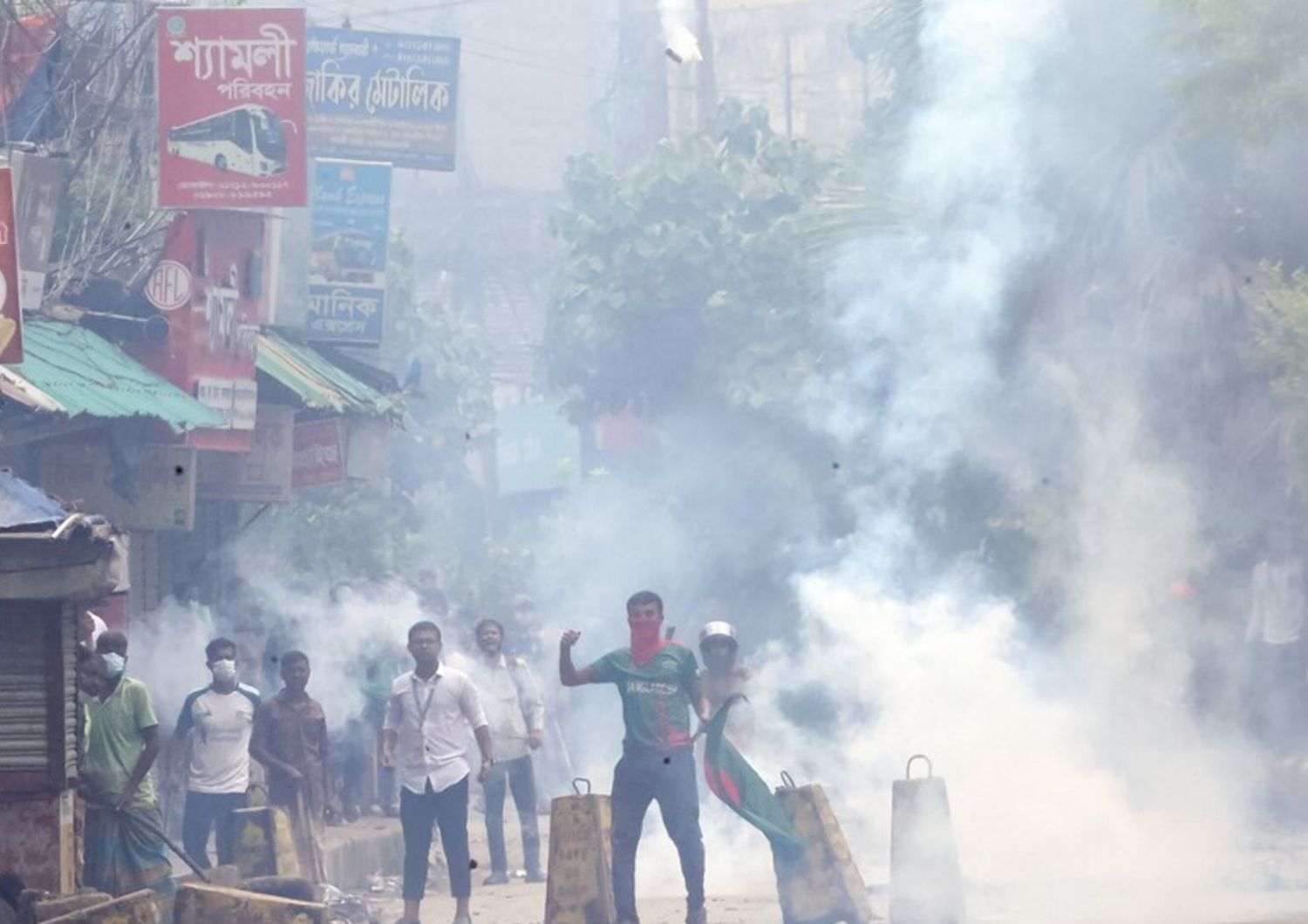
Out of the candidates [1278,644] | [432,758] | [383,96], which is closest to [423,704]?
[432,758]

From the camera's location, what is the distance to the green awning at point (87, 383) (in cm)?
1258

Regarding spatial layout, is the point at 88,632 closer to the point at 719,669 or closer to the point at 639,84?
the point at 719,669

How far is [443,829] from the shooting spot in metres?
11.1

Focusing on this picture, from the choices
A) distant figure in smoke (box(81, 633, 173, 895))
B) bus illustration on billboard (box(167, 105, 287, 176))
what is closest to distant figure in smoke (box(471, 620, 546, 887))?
bus illustration on billboard (box(167, 105, 287, 176))

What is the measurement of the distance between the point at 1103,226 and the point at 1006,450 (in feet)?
6.56

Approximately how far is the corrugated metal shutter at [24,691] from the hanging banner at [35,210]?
4.76 meters

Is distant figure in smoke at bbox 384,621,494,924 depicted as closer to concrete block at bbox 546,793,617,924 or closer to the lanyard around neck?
the lanyard around neck

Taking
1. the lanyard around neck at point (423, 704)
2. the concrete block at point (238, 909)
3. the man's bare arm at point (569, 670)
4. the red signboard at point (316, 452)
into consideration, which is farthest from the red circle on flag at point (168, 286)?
the concrete block at point (238, 909)

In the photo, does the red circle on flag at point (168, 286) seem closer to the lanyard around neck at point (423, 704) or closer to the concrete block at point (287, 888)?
the lanyard around neck at point (423, 704)

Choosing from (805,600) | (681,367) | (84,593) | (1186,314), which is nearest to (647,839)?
(805,600)

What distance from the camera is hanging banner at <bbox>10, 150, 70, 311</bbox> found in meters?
13.1

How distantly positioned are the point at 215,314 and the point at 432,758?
18.5ft

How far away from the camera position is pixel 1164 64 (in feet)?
58.9

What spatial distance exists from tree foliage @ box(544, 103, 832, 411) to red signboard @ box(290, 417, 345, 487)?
6813 millimetres
